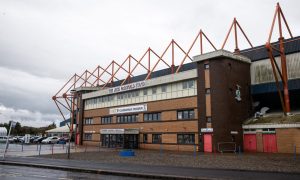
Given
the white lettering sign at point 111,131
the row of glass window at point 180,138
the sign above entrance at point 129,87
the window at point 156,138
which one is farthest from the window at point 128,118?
the window at point 156,138

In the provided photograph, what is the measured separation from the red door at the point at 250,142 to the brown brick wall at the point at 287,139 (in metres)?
3.48

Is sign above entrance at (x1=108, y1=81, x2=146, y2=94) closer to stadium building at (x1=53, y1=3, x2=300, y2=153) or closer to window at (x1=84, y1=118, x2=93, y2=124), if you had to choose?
stadium building at (x1=53, y1=3, x2=300, y2=153)

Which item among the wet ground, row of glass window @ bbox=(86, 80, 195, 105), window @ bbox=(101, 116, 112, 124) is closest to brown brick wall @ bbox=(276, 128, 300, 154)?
the wet ground

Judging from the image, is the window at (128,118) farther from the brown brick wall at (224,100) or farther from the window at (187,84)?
the brown brick wall at (224,100)

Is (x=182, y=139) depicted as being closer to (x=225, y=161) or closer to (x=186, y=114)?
(x=186, y=114)

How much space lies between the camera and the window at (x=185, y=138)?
42250 millimetres

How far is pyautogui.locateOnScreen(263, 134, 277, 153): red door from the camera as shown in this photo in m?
37.7

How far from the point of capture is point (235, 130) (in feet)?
133

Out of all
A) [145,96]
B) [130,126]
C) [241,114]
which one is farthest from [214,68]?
[130,126]

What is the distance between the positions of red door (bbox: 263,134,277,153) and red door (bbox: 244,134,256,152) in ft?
5.30

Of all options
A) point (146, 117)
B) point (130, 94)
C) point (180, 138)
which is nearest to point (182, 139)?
point (180, 138)

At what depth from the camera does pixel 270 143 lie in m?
38.2

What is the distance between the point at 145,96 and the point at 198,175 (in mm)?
34889

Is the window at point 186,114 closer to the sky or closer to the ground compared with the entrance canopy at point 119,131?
closer to the sky
